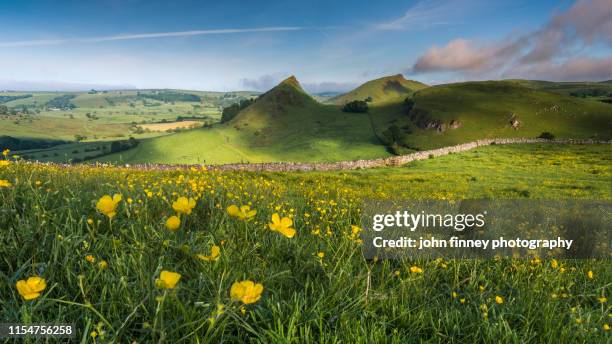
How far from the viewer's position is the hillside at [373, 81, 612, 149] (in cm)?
7650

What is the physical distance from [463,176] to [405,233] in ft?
87.8

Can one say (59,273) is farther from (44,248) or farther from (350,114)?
(350,114)

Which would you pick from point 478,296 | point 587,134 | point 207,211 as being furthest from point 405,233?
point 587,134

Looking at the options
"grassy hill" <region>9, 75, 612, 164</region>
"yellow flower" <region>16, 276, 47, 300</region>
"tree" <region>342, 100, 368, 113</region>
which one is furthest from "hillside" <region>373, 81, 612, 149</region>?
"yellow flower" <region>16, 276, 47, 300</region>

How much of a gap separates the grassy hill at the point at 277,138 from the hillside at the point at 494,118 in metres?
10.6

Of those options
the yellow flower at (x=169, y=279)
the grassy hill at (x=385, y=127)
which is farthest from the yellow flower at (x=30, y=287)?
the grassy hill at (x=385, y=127)

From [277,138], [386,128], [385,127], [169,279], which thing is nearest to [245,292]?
[169,279]

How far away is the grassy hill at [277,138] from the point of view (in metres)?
76.0

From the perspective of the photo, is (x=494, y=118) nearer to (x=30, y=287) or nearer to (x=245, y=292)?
(x=245, y=292)

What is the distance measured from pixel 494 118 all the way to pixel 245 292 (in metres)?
98.3

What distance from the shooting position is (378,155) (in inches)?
2694

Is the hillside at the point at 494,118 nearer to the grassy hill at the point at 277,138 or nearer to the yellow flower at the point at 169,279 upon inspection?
the grassy hill at the point at 277,138

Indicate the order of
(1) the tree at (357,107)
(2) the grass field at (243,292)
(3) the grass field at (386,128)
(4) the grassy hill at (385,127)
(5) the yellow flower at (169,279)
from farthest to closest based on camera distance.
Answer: (1) the tree at (357,107) < (4) the grassy hill at (385,127) < (3) the grass field at (386,128) < (2) the grass field at (243,292) < (5) the yellow flower at (169,279)

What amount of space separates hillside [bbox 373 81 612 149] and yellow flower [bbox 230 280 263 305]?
248ft
